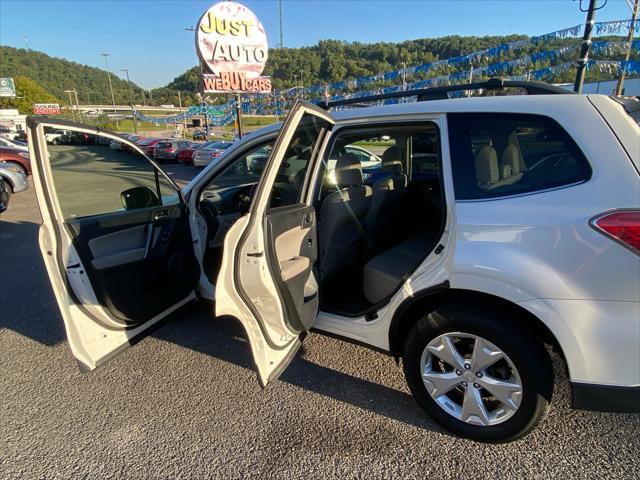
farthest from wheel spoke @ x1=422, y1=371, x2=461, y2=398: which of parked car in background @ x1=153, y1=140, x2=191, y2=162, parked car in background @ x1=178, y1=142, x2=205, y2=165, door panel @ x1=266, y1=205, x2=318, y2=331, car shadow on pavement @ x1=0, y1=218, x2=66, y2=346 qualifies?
parked car in background @ x1=153, y1=140, x2=191, y2=162

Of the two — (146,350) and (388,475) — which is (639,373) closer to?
→ (388,475)

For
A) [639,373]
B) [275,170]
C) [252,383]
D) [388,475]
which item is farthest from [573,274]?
[252,383]

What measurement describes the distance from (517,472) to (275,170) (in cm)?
192

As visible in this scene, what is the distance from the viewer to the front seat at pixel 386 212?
119 inches

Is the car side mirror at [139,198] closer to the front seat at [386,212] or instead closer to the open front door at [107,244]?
the open front door at [107,244]

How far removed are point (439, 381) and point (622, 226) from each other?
1.13 metres

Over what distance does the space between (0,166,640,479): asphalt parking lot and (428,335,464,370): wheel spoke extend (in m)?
0.46

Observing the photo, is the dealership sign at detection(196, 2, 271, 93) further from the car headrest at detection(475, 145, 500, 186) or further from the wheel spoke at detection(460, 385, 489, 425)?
the wheel spoke at detection(460, 385, 489, 425)

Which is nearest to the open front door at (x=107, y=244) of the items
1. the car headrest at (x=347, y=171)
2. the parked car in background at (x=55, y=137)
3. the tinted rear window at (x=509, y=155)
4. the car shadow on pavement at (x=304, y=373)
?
the parked car in background at (x=55, y=137)

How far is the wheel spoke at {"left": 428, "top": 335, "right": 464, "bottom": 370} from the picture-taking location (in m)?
1.97

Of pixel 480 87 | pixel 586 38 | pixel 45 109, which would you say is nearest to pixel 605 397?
pixel 480 87

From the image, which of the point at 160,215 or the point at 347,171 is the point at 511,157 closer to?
the point at 347,171

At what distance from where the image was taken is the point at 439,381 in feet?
6.72

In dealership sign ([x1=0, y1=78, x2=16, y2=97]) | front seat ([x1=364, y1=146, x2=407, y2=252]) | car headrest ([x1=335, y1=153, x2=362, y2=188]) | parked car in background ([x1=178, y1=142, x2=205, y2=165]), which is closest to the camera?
car headrest ([x1=335, y1=153, x2=362, y2=188])
